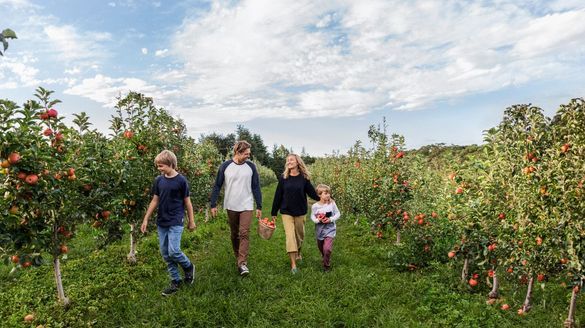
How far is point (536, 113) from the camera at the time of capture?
4809 millimetres

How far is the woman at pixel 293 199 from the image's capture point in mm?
6863

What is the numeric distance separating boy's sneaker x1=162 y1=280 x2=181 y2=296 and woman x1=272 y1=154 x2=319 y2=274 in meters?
1.97

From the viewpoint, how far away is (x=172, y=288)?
18.8 ft

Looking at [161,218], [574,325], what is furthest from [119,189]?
[574,325]

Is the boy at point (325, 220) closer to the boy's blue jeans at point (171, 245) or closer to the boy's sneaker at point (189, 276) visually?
the boy's sneaker at point (189, 276)

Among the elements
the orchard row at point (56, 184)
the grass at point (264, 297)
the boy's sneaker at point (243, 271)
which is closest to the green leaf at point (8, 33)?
the orchard row at point (56, 184)

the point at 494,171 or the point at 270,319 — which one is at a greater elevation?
the point at 494,171

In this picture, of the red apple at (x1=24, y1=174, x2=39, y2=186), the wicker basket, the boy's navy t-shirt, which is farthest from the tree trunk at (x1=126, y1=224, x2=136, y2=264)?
the red apple at (x1=24, y1=174, x2=39, y2=186)

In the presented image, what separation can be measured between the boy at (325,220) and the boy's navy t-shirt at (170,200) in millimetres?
2491

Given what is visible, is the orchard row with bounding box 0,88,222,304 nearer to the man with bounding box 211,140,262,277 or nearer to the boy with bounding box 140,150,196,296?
the boy with bounding box 140,150,196,296

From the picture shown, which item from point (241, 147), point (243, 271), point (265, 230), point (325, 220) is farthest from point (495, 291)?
point (241, 147)

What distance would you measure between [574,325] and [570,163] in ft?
6.60

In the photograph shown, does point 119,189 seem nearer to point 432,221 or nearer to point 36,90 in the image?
point 36,90

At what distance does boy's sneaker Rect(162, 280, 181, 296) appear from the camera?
5.64m
